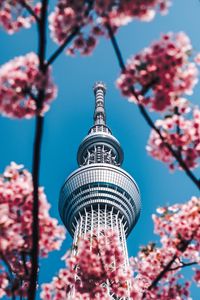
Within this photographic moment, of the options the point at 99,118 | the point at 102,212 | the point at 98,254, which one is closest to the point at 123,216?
the point at 102,212

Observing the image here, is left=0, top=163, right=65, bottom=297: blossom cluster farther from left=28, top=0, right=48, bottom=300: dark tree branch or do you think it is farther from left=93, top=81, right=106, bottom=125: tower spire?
left=93, top=81, right=106, bottom=125: tower spire

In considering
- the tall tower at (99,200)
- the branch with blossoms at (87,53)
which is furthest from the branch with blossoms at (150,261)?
the tall tower at (99,200)

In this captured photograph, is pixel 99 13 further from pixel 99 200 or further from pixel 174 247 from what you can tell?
pixel 99 200

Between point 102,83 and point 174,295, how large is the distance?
4511 inches

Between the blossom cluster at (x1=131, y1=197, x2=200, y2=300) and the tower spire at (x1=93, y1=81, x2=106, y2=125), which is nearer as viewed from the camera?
the blossom cluster at (x1=131, y1=197, x2=200, y2=300)

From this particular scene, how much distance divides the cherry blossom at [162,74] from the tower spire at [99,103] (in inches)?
3958

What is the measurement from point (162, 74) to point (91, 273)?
5055 mm

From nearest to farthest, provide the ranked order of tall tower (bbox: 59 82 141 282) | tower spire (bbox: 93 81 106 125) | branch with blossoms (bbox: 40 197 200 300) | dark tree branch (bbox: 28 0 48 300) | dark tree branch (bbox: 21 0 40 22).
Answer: dark tree branch (bbox: 28 0 48 300) → dark tree branch (bbox: 21 0 40 22) → branch with blossoms (bbox: 40 197 200 300) → tall tower (bbox: 59 82 141 282) → tower spire (bbox: 93 81 106 125)

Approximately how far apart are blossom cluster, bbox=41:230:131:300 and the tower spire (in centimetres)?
9660

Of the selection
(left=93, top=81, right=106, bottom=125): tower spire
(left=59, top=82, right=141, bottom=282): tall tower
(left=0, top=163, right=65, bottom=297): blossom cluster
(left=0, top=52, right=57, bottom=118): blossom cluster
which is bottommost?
(left=0, top=163, right=65, bottom=297): blossom cluster

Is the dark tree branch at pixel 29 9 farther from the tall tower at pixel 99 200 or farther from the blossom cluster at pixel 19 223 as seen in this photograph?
the tall tower at pixel 99 200

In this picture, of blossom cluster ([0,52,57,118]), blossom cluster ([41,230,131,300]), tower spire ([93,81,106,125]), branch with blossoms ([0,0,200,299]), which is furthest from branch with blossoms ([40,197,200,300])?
tower spire ([93,81,106,125])

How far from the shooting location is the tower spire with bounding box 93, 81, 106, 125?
109 metres

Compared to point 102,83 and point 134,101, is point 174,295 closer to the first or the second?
point 134,101
